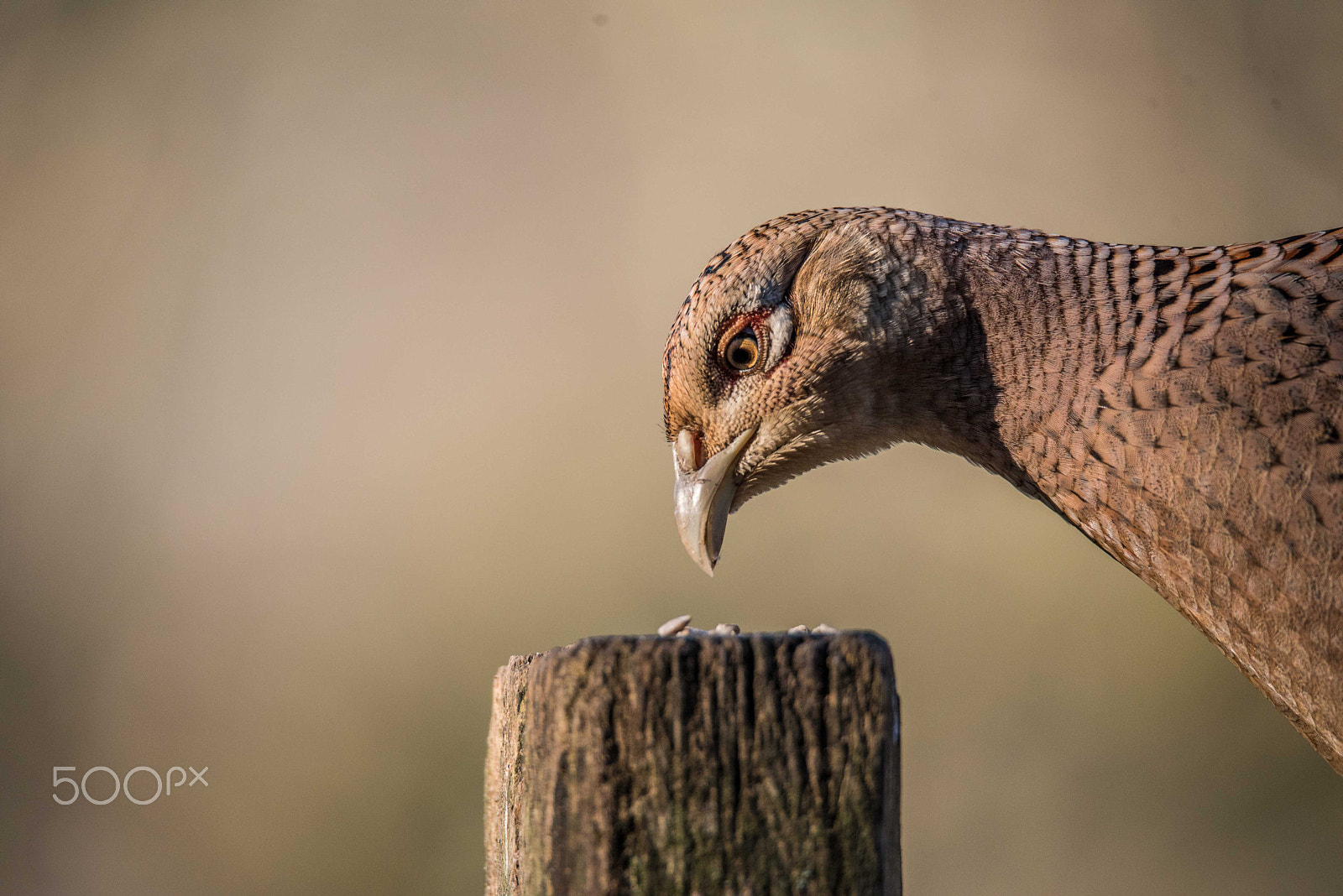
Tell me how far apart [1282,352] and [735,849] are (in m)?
1.45

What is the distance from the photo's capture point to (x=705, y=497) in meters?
2.40

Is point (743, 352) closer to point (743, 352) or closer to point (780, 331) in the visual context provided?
point (743, 352)

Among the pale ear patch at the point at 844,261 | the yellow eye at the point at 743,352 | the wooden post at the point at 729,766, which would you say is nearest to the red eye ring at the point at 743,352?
the yellow eye at the point at 743,352

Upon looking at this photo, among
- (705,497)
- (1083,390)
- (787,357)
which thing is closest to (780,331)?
(787,357)

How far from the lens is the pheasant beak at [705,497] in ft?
7.83

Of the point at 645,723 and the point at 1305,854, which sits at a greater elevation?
the point at 645,723

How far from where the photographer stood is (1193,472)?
1.79 metres

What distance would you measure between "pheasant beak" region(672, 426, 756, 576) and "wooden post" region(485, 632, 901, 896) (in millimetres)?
1356

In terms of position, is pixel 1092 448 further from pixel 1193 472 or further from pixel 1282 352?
pixel 1282 352

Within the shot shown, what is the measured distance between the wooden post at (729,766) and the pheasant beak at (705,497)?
4.45ft

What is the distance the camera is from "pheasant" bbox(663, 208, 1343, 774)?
1.74 m

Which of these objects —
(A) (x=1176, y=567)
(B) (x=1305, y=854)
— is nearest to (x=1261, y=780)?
(B) (x=1305, y=854)

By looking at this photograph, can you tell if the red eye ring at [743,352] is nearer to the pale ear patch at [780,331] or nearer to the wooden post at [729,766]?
the pale ear patch at [780,331]

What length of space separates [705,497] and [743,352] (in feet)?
1.24
